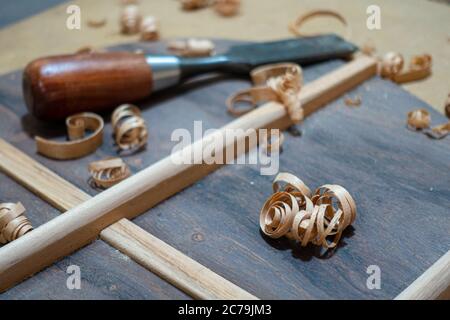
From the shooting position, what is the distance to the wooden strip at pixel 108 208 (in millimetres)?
1000

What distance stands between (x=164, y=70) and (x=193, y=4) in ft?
2.55

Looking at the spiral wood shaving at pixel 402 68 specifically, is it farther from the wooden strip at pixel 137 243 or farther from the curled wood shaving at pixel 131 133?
the wooden strip at pixel 137 243

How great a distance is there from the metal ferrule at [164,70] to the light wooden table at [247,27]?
20.5 inches

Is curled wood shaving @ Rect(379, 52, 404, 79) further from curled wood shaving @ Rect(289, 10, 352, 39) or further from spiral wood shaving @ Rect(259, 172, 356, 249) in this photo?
spiral wood shaving @ Rect(259, 172, 356, 249)

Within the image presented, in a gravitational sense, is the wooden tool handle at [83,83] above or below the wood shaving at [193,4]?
above

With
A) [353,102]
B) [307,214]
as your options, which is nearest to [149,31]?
[353,102]

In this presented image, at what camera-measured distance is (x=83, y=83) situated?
1.40 meters

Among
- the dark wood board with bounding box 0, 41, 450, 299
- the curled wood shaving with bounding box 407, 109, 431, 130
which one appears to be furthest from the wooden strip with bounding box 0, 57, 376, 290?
→ the curled wood shaving with bounding box 407, 109, 431, 130

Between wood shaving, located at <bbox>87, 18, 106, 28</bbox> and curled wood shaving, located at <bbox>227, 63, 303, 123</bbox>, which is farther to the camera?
wood shaving, located at <bbox>87, 18, 106, 28</bbox>

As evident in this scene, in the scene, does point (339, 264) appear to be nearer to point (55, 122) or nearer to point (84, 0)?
point (55, 122)

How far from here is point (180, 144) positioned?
1374mm

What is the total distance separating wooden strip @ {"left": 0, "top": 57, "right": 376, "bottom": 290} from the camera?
39.4 inches

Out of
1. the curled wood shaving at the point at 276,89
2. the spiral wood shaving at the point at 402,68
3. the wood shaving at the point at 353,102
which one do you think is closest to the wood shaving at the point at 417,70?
the spiral wood shaving at the point at 402,68

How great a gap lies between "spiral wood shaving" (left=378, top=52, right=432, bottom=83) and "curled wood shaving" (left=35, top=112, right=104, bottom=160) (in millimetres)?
781
